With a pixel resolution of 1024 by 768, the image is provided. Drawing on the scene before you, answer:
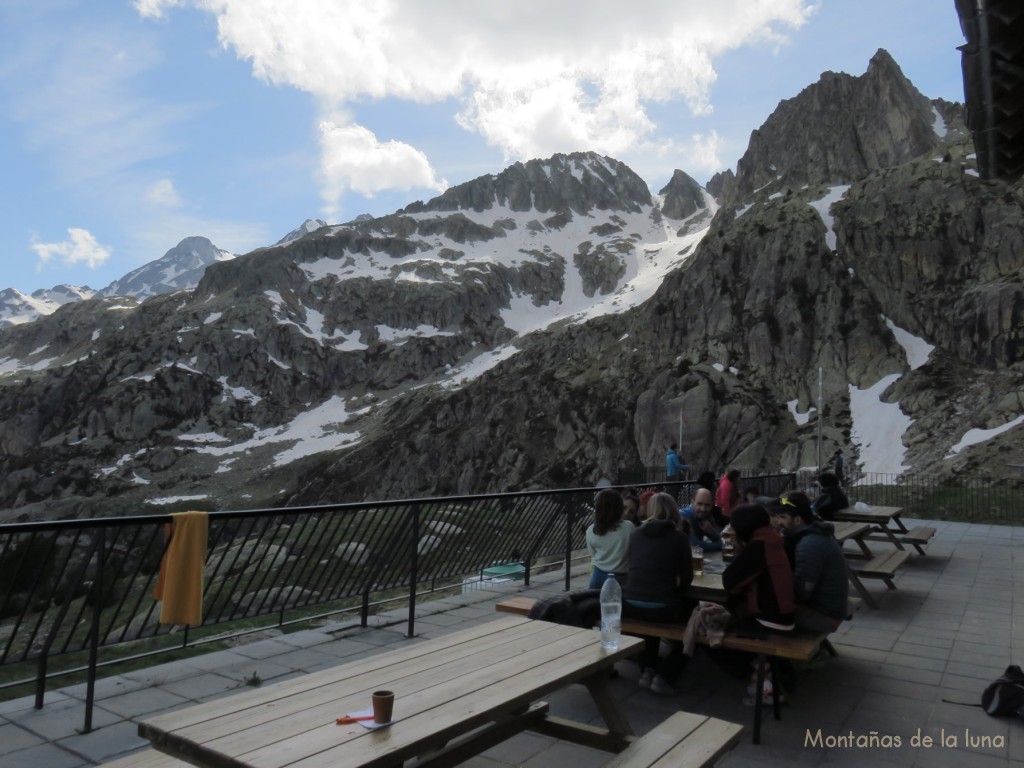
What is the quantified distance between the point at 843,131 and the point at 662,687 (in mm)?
98674

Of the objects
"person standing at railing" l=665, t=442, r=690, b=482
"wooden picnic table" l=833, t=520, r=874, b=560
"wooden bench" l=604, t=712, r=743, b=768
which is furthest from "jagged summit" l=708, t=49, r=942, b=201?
"wooden bench" l=604, t=712, r=743, b=768

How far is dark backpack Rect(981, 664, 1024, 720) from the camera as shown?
4.74m

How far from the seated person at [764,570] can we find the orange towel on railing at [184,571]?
3815 millimetres

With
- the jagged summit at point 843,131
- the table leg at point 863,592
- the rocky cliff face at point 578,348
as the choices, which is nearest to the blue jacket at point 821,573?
the table leg at point 863,592

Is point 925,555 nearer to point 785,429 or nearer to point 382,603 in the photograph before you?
point 382,603

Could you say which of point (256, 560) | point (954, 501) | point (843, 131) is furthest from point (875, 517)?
point (843, 131)

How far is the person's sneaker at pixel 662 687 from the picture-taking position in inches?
202

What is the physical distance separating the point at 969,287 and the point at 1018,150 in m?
57.4

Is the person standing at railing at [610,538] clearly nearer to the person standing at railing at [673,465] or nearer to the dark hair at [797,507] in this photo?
the dark hair at [797,507]

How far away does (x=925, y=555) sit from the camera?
12133mm

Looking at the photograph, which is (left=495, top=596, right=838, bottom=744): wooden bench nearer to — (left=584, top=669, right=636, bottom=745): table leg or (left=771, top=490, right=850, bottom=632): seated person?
(left=771, top=490, right=850, bottom=632): seated person

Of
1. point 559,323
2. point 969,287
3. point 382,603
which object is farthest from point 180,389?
point 382,603

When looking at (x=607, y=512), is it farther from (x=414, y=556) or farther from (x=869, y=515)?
(x=869, y=515)

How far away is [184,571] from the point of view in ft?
16.0
